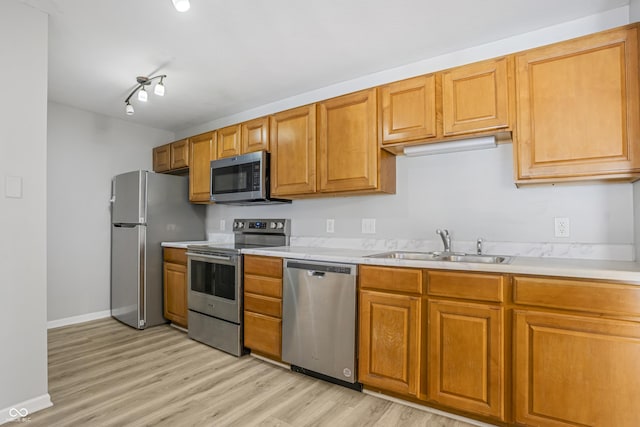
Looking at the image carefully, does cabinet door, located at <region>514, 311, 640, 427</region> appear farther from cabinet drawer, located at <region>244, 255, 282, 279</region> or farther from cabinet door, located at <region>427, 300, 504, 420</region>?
cabinet drawer, located at <region>244, 255, 282, 279</region>

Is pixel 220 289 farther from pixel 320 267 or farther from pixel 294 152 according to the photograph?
pixel 294 152

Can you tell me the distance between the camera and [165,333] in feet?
11.5

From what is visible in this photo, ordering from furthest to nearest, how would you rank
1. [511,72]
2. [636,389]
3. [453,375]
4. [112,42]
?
1. [112,42]
2. [511,72]
3. [453,375]
4. [636,389]

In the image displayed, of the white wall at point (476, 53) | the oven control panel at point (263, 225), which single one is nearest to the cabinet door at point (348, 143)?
the white wall at point (476, 53)

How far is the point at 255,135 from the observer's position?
327cm

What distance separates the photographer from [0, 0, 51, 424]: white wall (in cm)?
192

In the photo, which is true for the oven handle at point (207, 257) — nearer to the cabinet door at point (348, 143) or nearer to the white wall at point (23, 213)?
the cabinet door at point (348, 143)

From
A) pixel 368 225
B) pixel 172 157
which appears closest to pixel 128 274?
pixel 172 157

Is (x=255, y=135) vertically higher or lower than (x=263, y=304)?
higher

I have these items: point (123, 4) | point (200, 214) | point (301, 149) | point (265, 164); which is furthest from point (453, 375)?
point (200, 214)

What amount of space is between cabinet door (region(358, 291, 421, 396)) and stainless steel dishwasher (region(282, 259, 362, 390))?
86 mm

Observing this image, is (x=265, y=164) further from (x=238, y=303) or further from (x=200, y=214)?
(x=200, y=214)

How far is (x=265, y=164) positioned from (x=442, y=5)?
1.85 m

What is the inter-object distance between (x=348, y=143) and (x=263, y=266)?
1197 mm
